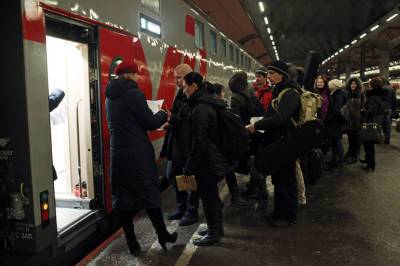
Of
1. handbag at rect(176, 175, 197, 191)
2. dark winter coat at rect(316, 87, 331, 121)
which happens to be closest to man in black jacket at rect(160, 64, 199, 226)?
handbag at rect(176, 175, 197, 191)

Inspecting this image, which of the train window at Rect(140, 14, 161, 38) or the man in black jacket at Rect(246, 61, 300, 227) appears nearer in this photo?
the man in black jacket at Rect(246, 61, 300, 227)

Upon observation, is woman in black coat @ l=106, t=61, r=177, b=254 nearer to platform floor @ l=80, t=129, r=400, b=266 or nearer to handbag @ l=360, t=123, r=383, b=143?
platform floor @ l=80, t=129, r=400, b=266

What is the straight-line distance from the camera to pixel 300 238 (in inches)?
143

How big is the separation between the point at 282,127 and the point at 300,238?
1.06 meters

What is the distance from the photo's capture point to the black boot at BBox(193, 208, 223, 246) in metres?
3.47

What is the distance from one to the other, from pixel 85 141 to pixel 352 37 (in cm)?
2198

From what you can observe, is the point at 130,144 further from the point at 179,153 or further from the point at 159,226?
the point at 159,226

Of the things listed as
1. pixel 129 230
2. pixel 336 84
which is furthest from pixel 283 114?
pixel 336 84

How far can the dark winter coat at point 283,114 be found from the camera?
3684mm

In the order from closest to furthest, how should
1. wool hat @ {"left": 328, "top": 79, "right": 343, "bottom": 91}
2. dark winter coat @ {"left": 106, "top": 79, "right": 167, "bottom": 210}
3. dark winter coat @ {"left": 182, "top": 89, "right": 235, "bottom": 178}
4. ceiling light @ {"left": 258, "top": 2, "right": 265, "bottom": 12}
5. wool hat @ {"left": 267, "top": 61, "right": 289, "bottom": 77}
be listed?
dark winter coat @ {"left": 106, "top": 79, "right": 167, "bottom": 210}
dark winter coat @ {"left": 182, "top": 89, "right": 235, "bottom": 178}
wool hat @ {"left": 267, "top": 61, "right": 289, "bottom": 77}
wool hat @ {"left": 328, "top": 79, "right": 343, "bottom": 91}
ceiling light @ {"left": 258, "top": 2, "right": 265, "bottom": 12}

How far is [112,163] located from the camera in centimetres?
319

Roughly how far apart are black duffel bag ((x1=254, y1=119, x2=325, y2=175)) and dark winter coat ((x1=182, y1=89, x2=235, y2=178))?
0.64m

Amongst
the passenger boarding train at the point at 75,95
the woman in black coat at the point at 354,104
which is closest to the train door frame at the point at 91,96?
the passenger boarding train at the point at 75,95

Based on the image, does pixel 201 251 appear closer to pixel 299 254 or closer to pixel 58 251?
pixel 299 254
